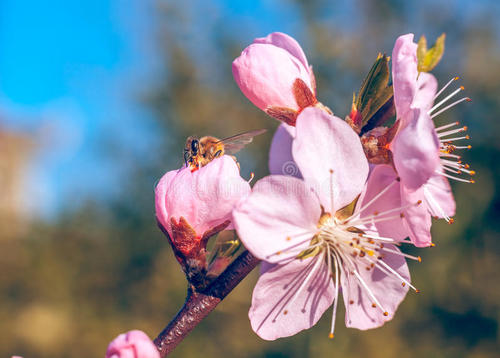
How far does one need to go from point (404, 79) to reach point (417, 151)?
17 cm

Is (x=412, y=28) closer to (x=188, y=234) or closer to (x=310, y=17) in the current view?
(x=310, y=17)

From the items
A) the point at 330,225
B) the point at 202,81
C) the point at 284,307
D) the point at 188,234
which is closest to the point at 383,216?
the point at 330,225

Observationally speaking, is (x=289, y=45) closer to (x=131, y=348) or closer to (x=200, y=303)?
(x=200, y=303)

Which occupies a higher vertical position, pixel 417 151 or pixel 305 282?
pixel 417 151

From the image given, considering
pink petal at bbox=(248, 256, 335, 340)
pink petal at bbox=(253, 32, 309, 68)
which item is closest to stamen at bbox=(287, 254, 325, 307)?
pink petal at bbox=(248, 256, 335, 340)

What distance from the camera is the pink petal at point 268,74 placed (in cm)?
101

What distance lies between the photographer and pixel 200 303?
3.10 feet

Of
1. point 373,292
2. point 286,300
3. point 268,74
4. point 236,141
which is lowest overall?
point 373,292

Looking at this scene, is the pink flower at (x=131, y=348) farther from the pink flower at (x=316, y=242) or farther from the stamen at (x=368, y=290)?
the stamen at (x=368, y=290)

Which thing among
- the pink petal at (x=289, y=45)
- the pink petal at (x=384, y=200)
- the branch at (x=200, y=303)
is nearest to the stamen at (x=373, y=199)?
the pink petal at (x=384, y=200)

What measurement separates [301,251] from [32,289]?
148 inches

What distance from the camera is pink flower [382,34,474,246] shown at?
32.7 inches

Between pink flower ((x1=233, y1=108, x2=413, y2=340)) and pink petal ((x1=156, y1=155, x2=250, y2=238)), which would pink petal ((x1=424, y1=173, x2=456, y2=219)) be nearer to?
pink flower ((x1=233, y1=108, x2=413, y2=340))

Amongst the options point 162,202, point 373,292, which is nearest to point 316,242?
point 373,292
